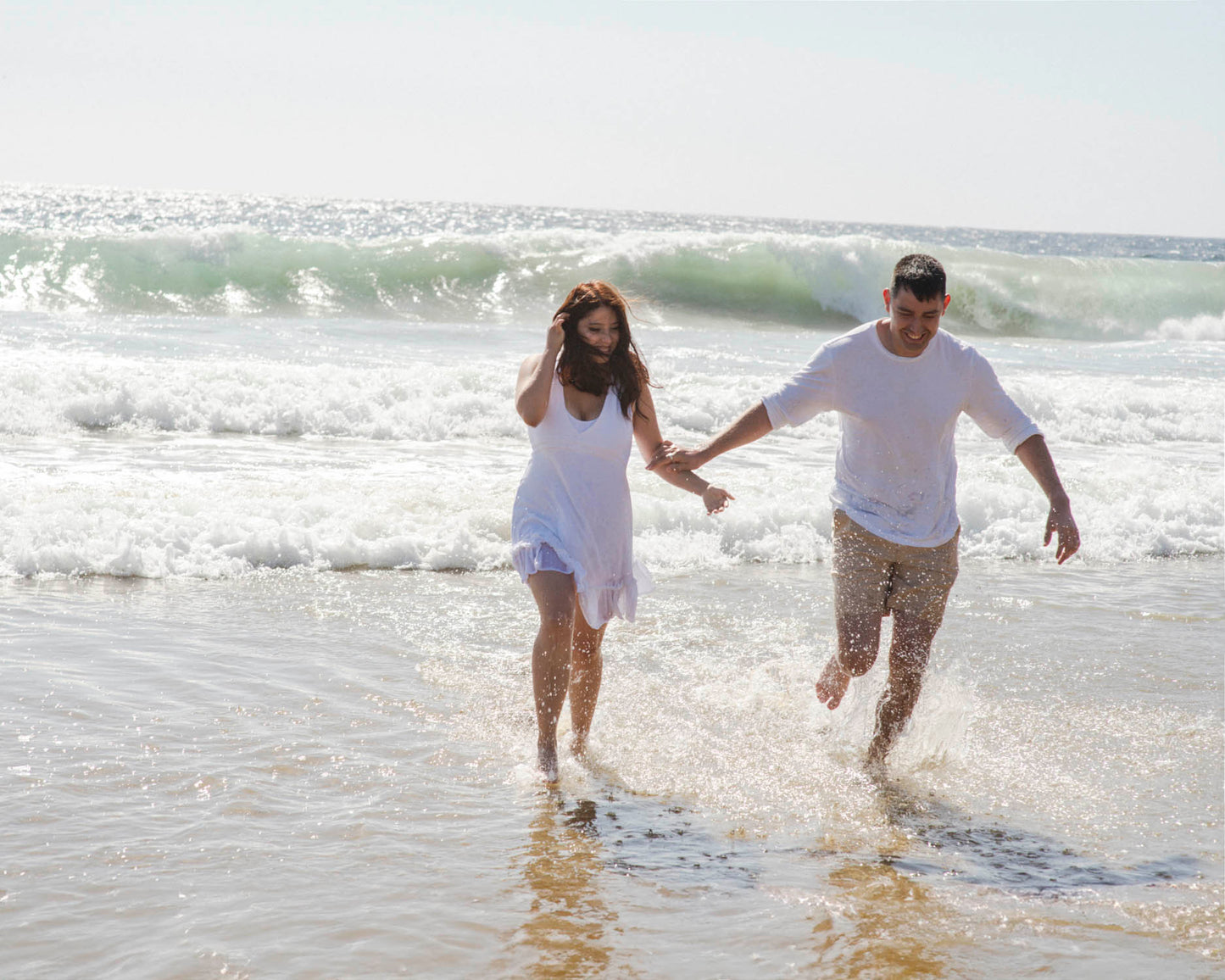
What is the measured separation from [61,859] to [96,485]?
5851 millimetres

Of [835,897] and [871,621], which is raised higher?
[871,621]

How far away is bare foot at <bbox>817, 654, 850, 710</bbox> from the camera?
4.62 m

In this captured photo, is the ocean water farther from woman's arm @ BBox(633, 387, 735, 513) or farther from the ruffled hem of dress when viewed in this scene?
the ruffled hem of dress

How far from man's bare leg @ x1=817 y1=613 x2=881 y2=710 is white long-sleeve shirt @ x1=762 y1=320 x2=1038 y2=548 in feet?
1.15

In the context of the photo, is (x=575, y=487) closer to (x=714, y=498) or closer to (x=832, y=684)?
(x=714, y=498)

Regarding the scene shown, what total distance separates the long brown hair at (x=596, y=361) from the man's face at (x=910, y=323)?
0.85 meters

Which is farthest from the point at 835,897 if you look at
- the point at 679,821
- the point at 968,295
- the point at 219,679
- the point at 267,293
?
the point at 968,295

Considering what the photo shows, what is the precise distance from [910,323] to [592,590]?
141cm

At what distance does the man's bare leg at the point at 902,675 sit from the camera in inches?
175

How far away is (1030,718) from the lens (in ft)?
17.4

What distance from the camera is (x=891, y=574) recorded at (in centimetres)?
441

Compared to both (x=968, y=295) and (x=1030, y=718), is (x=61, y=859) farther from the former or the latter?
(x=968, y=295)

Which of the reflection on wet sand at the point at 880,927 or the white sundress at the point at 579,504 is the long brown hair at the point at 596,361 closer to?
the white sundress at the point at 579,504

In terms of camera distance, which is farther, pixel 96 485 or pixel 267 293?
pixel 267 293
